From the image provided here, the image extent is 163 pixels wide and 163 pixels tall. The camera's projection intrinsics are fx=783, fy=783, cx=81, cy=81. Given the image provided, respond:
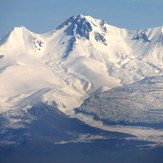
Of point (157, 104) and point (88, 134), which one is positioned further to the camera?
point (157, 104)

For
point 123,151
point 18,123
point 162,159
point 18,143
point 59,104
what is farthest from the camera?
point 59,104

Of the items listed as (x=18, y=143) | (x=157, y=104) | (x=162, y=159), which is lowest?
(x=162, y=159)

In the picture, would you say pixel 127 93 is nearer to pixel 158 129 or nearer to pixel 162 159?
Result: pixel 158 129

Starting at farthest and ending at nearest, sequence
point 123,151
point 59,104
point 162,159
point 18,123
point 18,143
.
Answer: point 59,104 < point 18,123 < point 18,143 < point 123,151 < point 162,159

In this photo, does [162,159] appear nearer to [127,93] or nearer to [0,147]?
[0,147]

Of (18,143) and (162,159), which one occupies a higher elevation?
(18,143)

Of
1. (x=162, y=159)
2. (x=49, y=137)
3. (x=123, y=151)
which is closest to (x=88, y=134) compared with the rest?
(x=49, y=137)

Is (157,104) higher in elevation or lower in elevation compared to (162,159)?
higher

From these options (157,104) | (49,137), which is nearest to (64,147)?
(49,137)

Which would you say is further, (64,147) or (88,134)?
(88,134)
